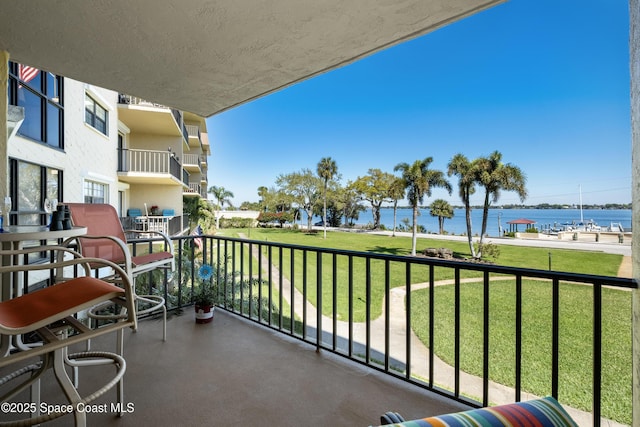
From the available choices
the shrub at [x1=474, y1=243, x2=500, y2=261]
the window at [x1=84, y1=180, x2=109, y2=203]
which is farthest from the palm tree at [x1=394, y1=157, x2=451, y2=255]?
the window at [x1=84, y1=180, x2=109, y2=203]

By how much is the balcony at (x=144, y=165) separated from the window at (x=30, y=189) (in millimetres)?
3616

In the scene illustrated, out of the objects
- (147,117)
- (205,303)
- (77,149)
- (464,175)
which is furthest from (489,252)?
(77,149)

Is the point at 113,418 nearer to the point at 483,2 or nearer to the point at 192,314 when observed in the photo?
the point at 192,314

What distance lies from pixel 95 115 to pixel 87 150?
46.3 inches

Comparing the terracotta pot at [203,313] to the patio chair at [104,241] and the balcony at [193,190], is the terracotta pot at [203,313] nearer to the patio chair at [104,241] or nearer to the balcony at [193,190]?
the patio chair at [104,241]

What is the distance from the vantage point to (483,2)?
150cm

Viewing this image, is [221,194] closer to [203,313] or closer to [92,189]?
[92,189]

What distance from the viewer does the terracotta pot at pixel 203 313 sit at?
2852mm

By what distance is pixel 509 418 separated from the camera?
29.7 inches

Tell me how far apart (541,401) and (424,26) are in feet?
6.20

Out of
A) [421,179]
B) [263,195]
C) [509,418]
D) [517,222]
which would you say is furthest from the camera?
[263,195]

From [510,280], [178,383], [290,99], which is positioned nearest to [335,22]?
[178,383]

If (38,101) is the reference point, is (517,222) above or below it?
below

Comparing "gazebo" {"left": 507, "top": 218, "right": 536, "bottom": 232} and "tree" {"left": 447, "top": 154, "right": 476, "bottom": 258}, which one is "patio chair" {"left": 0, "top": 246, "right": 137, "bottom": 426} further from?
"gazebo" {"left": 507, "top": 218, "right": 536, "bottom": 232}
